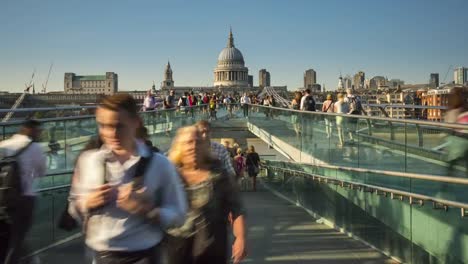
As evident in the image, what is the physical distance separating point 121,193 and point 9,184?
2282 millimetres

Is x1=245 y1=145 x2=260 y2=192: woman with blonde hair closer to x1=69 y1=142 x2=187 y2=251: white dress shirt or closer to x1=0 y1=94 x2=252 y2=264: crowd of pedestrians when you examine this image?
x1=0 y1=94 x2=252 y2=264: crowd of pedestrians

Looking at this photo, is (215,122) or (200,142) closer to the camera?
(200,142)

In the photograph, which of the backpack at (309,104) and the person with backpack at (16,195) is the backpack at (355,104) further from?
the person with backpack at (16,195)

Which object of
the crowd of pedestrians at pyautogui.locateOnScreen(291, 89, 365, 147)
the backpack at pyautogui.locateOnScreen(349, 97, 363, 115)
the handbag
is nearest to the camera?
the handbag

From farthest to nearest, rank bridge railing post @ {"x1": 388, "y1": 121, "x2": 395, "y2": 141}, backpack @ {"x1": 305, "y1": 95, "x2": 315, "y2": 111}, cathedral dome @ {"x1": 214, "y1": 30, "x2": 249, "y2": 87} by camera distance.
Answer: cathedral dome @ {"x1": 214, "y1": 30, "x2": 249, "y2": 87}, backpack @ {"x1": 305, "y1": 95, "x2": 315, "y2": 111}, bridge railing post @ {"x1": 388, "y1": 121, "x2": 395, "y2": 141}

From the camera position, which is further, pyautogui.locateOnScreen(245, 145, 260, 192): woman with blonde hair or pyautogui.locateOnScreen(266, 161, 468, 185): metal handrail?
pyautogui.locateOnScreen(245, 145, 260, 192): woman with blonde hair

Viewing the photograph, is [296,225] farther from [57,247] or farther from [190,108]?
[190,108]

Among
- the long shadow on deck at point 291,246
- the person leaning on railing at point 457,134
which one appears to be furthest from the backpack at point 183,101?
the person leaning on railing at point 457,134

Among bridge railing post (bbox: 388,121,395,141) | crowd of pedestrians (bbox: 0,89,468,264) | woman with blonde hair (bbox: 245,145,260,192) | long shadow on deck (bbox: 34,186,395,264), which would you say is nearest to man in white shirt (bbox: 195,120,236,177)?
crowd of pedestrians (bbox: 0,89,468,264)

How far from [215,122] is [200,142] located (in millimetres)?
29054

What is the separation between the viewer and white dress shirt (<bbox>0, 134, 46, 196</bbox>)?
5109 millimetres

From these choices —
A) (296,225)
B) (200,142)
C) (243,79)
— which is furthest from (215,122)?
(243,79)

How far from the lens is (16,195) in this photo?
4.96 metres

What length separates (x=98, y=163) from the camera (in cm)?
309
